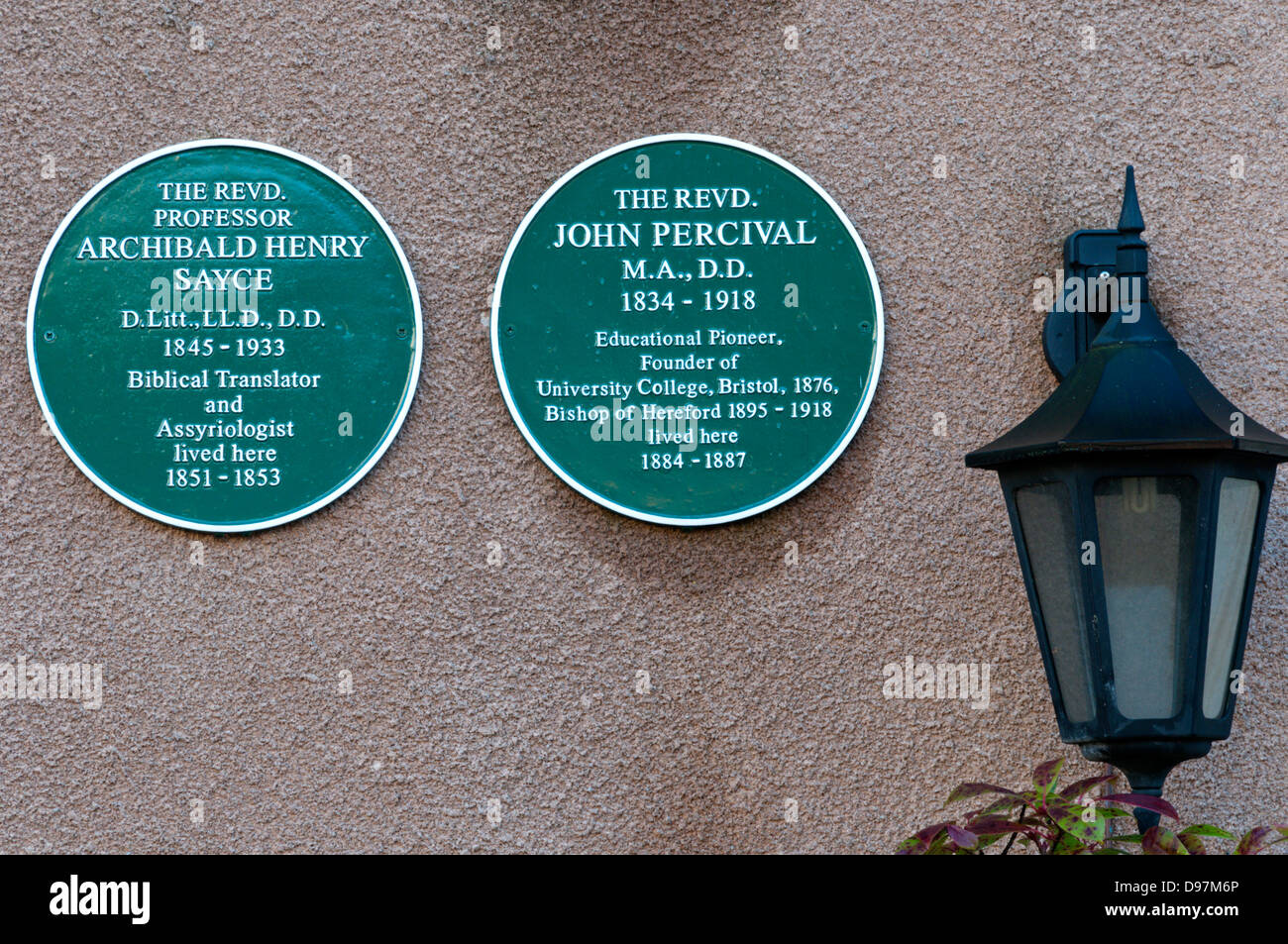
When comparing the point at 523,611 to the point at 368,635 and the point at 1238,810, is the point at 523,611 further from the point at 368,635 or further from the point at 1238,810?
the point at 1238,810

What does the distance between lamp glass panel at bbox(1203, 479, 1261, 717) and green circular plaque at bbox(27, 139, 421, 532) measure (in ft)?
6.51

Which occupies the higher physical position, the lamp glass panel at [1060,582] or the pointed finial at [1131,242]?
the pointed finial at [1131,242]

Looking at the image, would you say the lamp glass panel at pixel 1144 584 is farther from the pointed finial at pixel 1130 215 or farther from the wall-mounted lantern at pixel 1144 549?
the pointed finial at pixel 1130 215

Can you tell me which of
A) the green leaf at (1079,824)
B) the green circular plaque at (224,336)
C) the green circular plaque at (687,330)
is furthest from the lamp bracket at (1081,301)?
the green circular plaque at (224,336)

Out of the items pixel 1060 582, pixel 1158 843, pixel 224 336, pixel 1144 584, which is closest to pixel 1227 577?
pixel 1144 584

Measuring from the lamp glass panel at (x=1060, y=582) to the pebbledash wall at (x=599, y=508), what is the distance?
0.50 meters

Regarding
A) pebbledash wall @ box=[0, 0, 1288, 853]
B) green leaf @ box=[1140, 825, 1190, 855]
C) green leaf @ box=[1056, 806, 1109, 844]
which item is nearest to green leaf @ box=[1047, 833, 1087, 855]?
green leaf @ box=[1056, 806, 1109, 844]

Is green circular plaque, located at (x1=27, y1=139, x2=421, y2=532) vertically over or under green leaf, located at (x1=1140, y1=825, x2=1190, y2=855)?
over

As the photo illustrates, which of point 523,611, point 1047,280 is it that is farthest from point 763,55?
point 523,611

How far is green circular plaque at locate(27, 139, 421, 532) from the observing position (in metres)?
3.62

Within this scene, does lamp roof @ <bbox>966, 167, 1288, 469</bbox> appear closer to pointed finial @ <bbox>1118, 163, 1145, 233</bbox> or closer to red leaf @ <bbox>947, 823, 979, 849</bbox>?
pointed finial @ <bbox>1118, 163, 1145, 233</bbox>

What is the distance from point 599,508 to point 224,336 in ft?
3.53

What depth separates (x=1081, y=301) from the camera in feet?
12.0

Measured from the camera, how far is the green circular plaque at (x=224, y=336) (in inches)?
143
